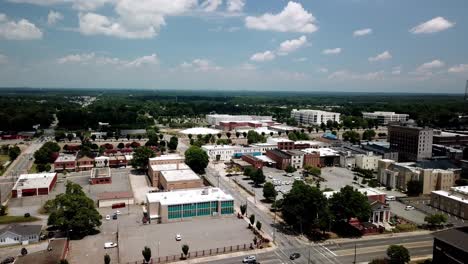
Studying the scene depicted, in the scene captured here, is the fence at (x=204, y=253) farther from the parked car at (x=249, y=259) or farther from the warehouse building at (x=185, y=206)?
the warehouse building at (x=185, y=206)

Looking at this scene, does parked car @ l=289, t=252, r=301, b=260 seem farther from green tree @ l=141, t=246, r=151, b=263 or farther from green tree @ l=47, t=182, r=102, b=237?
green tree @ l=47, t=182, r=102, b=237

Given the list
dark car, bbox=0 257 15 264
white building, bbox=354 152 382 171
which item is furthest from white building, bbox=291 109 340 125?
dark car, bbox=0 257 15 264

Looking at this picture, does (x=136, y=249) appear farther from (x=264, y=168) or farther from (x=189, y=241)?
(x=264, y=168)

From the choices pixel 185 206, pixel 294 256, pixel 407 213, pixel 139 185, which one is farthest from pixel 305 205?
pixel 139 185

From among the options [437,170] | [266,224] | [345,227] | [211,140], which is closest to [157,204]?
[266,224]

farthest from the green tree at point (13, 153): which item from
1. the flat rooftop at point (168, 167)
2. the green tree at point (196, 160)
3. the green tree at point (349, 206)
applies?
the green tree at point (349, 206)

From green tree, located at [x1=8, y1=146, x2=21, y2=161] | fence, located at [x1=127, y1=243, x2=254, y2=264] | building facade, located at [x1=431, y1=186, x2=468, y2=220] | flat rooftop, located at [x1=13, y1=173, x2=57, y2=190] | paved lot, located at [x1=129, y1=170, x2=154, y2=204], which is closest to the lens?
fence, located at [x1=127, y1=243, x2=254, y2=264]

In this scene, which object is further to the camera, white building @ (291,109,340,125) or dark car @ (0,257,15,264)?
white building @ (291,109,340,125)
